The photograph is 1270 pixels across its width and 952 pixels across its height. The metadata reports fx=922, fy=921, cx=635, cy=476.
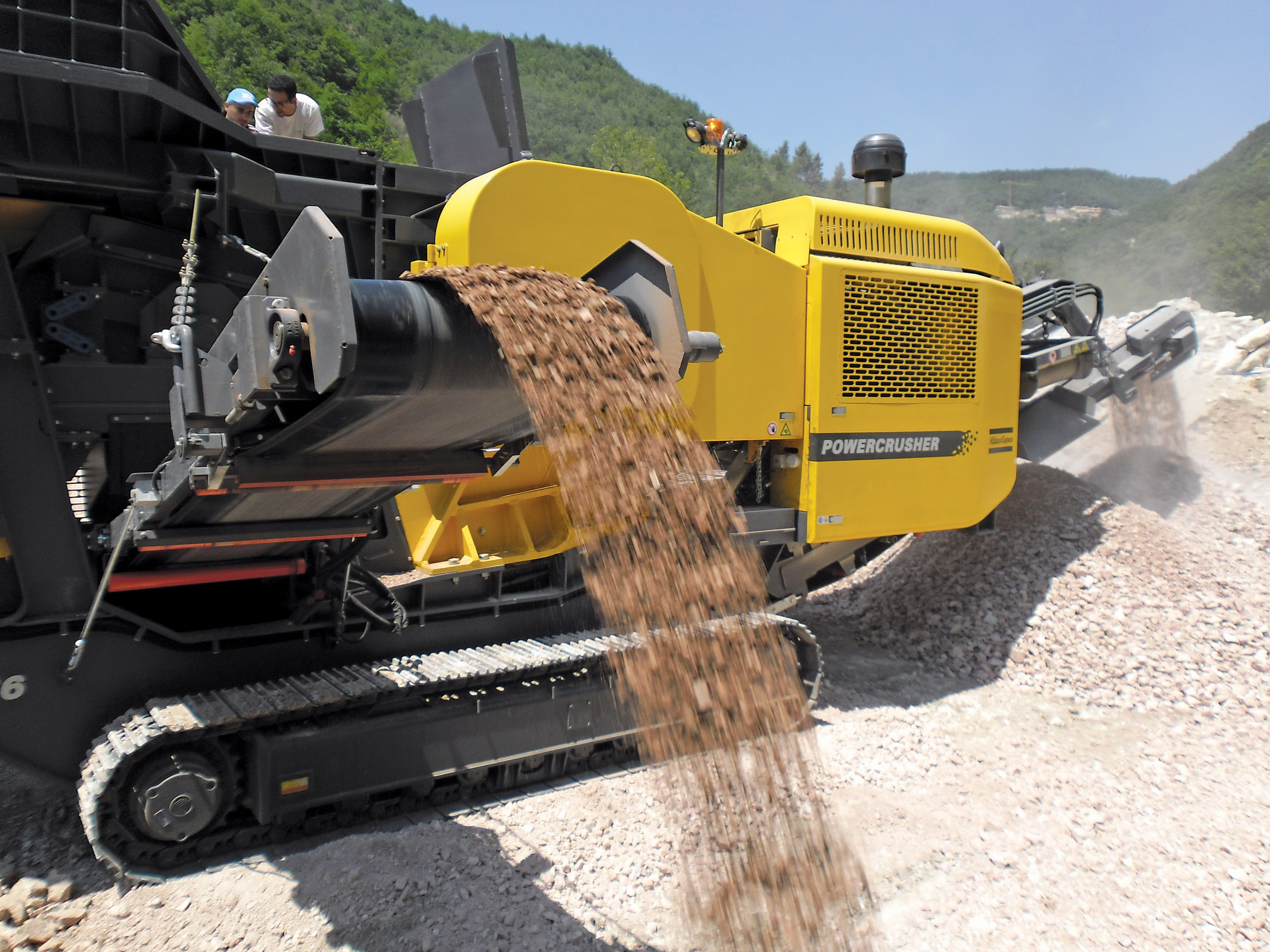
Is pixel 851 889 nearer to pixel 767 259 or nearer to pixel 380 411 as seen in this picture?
pixel 380 411

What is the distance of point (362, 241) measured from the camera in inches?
152

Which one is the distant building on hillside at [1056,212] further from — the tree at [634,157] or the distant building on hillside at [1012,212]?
the tree at [634,157]

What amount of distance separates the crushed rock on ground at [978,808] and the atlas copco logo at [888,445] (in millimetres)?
1397

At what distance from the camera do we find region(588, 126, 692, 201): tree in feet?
144

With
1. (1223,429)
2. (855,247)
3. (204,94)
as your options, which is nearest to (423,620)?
(204,94)

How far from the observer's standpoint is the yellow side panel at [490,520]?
3.99 metres

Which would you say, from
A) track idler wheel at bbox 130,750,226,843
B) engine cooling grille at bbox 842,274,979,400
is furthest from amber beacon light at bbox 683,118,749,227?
track idler wheel at bbox 130,750,226,843

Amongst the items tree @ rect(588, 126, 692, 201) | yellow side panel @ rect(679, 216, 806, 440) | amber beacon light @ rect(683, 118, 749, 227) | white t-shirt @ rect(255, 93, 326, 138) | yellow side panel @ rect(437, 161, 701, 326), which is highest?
tree @ rect(588, 126, 692, 201)

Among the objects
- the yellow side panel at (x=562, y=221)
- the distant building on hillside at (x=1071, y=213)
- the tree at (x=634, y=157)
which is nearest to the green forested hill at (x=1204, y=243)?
the distant building on hillside at (x=1071, y=213)

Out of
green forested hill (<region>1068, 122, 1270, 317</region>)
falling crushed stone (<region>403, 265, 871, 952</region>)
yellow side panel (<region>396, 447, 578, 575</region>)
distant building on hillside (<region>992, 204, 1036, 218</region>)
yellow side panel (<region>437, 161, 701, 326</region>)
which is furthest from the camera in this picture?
distant building on hillside (<region>992, 204, 1036, 218</region>)

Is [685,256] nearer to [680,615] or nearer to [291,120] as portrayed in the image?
[680,615]

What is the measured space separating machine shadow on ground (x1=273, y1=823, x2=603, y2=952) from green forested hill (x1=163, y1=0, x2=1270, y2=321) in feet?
37.7

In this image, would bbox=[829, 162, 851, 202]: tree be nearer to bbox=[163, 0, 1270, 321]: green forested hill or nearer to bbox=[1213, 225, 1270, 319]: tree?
bbox=[163, 0, 1270, 321]: green forested hill

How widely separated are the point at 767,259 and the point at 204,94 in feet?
8.38
